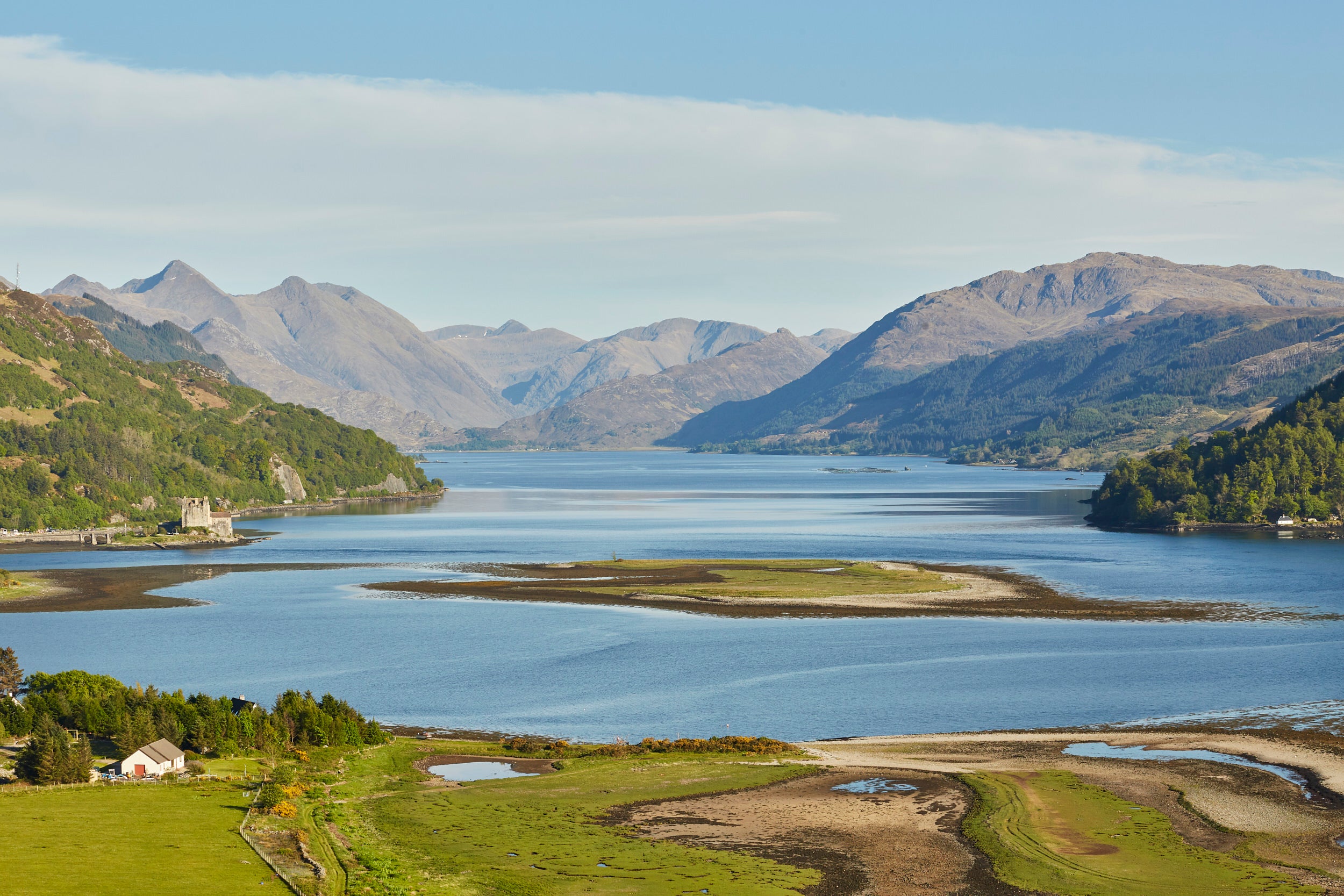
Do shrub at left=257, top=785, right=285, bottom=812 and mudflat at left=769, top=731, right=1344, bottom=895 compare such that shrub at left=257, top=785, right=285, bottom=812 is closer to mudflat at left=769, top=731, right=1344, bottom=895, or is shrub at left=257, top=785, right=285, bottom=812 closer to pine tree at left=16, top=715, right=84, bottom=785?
pine tree at left=16, top=715, right=84, bottom=785

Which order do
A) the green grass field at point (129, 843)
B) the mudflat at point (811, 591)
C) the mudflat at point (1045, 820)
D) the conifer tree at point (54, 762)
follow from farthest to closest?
the mudflat at point (811, 591) → the conifer tree at point (54, 762) → the mudflat at point (1045, 820) → the green grass field at point (129, 843)

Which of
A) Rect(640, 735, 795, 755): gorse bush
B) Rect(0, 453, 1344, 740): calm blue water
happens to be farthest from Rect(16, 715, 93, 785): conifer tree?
Rect(640, 735, 795, 755): gorse bush

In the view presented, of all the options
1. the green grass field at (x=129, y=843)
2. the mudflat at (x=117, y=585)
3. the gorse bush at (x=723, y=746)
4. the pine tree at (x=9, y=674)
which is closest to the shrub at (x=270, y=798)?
the green grass field at (x=129, y=843)

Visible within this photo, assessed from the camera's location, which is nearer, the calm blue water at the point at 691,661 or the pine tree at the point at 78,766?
the pine tree at the point at 78,766

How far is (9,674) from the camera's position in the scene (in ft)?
286

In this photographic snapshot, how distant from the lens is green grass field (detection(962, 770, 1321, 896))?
52812 millimetres

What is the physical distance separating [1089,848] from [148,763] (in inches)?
1785

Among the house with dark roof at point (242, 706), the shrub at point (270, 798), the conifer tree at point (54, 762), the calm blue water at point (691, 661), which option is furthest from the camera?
the calm blue water at point (691, 661)

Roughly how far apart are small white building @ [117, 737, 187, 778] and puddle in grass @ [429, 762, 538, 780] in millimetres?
13170

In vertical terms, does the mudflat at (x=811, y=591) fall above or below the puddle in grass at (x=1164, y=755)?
above

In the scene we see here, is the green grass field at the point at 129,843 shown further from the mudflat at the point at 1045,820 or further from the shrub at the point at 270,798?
the mudflat at the point at 1045,820

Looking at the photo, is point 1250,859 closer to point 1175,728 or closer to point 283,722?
point 1175,728

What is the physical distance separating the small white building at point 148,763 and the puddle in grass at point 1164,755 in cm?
4846

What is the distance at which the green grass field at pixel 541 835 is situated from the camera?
52469 millimetres
